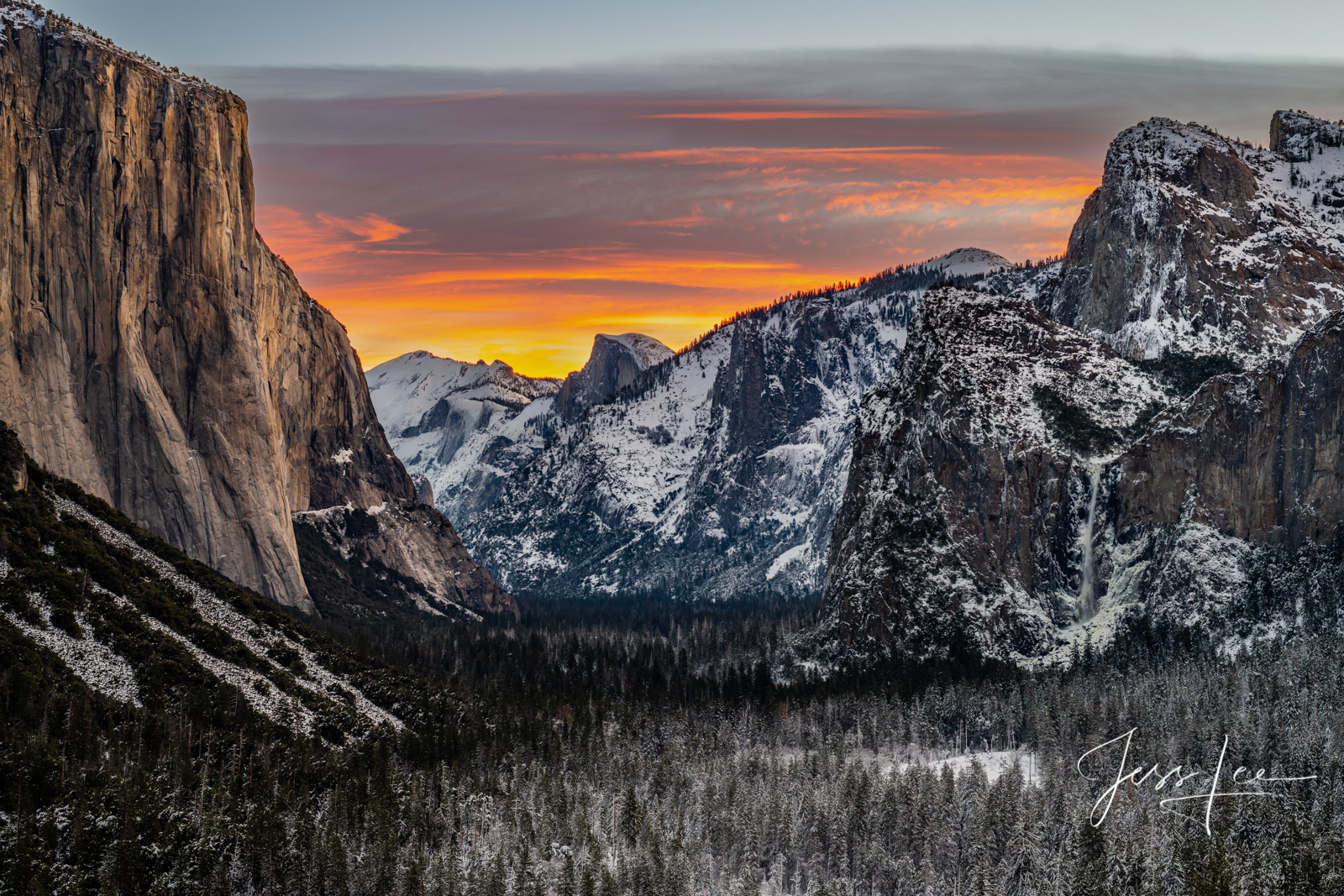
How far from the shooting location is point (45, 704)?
529ft

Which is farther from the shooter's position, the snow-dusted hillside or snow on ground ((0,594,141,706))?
the snow-dusted hillside
